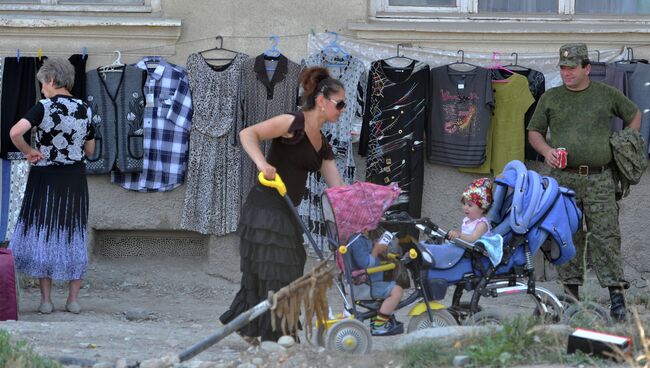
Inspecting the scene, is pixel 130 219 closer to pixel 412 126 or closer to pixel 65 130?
pixel 65 130

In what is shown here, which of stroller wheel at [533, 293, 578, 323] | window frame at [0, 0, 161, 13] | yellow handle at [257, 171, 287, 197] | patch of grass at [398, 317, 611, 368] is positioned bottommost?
stroller wheel at [533, 293, 578, 323]

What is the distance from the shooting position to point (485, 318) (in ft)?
22.1

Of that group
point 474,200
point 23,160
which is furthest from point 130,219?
point 474,200

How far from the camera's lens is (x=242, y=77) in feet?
30.0

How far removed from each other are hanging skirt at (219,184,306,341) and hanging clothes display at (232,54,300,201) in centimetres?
281

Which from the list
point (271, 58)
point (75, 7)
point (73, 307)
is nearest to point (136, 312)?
point (73, 307)

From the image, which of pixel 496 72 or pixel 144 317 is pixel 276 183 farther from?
pixel 496 72

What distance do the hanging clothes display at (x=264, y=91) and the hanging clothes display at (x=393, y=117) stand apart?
2.03ft

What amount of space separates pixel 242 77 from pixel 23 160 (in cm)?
186

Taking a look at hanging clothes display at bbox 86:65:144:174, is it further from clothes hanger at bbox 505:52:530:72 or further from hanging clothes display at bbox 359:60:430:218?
clothes hanger at bbox 505:52:530:72

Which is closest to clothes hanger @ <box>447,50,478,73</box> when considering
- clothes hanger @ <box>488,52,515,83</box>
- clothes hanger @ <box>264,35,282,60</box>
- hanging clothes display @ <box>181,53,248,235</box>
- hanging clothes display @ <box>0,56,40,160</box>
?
clothes hanger @ <box>488,52,515,83</box>

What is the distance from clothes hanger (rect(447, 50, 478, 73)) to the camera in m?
9.14

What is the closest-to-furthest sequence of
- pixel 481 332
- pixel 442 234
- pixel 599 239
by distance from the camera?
pixel 481 332 < pixel 442 234 < pixel 599 239

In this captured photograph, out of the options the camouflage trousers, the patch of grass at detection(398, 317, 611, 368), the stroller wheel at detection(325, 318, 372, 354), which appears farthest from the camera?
the camouflage trousers
